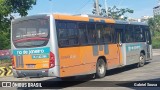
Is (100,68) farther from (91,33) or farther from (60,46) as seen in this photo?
(60,46)

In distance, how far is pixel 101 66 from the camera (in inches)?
640

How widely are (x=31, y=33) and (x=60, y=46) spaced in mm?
1263

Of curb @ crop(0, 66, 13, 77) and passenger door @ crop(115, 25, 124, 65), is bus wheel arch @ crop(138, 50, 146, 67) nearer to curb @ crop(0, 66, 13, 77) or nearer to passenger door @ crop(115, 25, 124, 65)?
passenger door @ crop(115, 25, 124, 65)

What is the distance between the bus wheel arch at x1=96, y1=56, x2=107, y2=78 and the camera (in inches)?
627

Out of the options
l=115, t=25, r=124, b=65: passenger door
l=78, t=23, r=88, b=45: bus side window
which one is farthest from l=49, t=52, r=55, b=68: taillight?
l=115, t=25, r=124, b=65: passenger door

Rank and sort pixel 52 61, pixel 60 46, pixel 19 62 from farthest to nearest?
pixel 19 62, pixel 60 46, pixel 52 61

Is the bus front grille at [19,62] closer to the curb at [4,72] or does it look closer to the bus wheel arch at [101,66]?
the bus wheel arch at [101,66]

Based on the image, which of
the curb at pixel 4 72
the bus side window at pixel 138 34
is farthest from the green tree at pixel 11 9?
the bus side window at pixel 138 34

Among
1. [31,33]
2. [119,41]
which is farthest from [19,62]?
[119,41]

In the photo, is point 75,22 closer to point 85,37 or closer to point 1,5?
point 85,37

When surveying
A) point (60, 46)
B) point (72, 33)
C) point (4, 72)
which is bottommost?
point (4, 72)

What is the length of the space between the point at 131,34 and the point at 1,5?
15579 millimetres

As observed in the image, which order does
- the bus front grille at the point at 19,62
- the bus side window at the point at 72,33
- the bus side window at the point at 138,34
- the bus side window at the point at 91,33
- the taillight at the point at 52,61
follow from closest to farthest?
the taillight at the point at 52,61
the bus front grille at the point at 19,62
the bus side window at the point at 72,33
the bus side window at the point at 91,33
the bus side window at the point at 138,34

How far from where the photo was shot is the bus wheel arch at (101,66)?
627 inches
